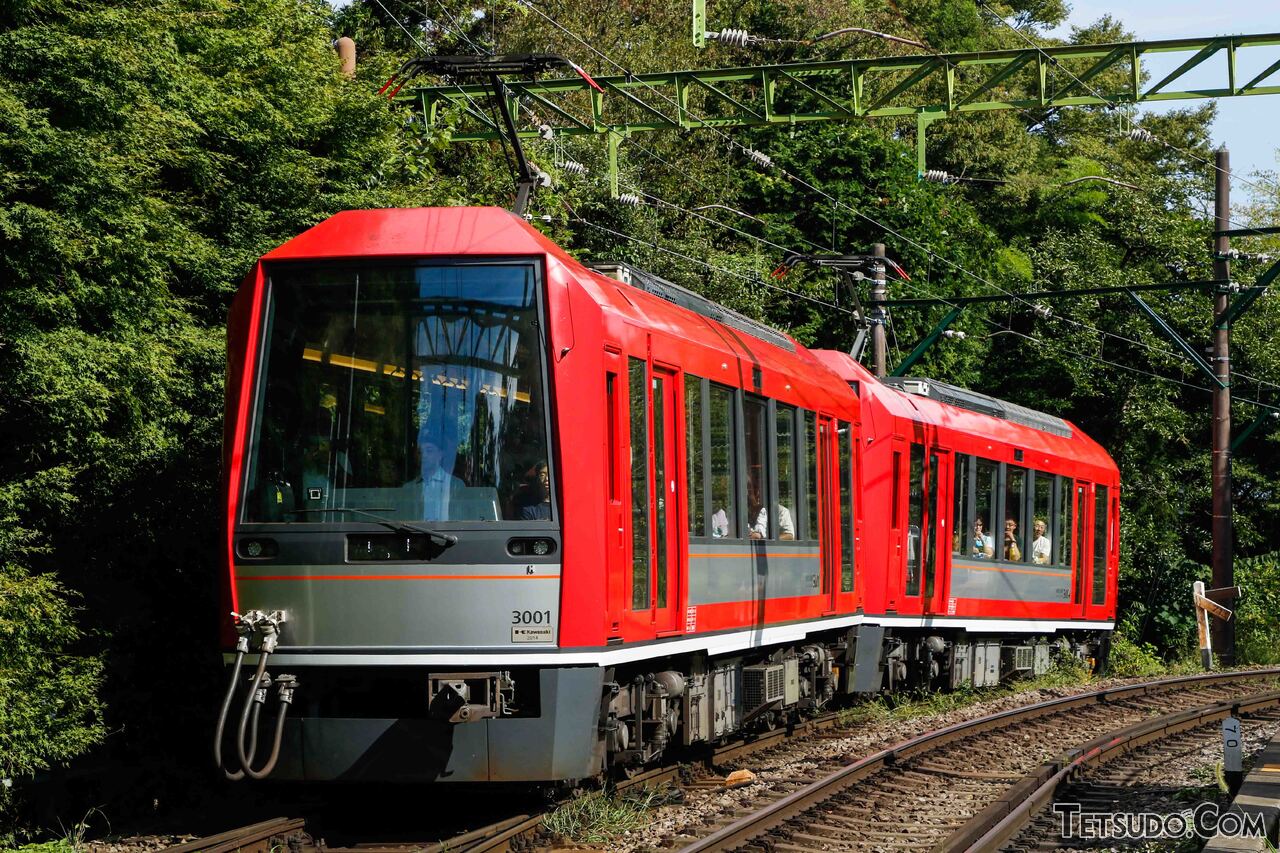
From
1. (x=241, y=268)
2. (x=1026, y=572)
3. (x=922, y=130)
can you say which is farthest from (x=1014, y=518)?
(x=241, y=268)

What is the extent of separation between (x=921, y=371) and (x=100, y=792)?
23.9 metres

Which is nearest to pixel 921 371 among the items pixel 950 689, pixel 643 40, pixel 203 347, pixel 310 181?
pixel 643 40

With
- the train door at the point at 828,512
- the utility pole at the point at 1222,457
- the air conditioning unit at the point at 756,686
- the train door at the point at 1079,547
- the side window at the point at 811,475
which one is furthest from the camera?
the utility pole at the point at 1222,457

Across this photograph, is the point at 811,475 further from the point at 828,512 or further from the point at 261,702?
the point at 261,702

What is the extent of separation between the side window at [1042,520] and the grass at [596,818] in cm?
1139

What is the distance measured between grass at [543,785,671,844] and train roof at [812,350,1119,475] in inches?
281

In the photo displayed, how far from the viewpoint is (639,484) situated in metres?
9.67

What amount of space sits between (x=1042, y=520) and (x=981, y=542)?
6.32 ft

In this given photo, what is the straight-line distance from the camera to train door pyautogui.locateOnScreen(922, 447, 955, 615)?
57.9 feet

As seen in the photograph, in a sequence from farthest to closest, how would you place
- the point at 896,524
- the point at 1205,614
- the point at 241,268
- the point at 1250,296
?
1. the point at 1205,614
2. the point at 1250,296
3. the point at 896,524
4. the point at 241,268

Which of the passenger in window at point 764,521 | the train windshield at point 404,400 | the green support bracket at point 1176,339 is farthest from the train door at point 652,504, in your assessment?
the green support bracket at point 1176,339

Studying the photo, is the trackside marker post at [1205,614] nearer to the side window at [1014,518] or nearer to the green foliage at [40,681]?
the side window at [1014,518]

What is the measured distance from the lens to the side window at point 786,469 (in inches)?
497

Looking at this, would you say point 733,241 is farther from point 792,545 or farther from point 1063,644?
point 792,545
